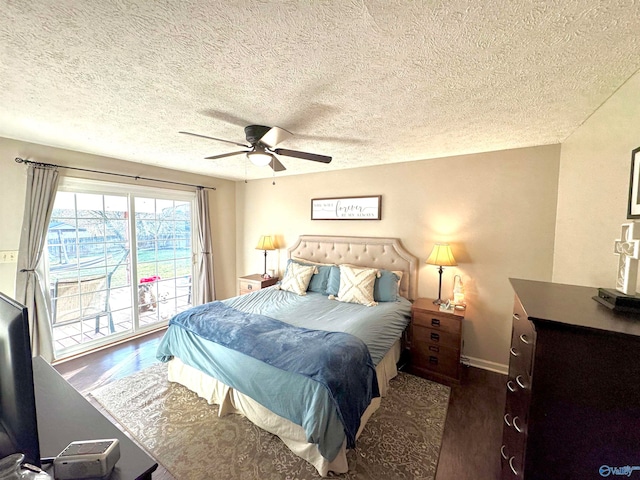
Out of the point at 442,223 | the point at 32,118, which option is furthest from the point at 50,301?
the point at 442,223

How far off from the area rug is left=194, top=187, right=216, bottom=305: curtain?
1.77 meters

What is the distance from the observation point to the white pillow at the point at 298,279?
329 centimetres

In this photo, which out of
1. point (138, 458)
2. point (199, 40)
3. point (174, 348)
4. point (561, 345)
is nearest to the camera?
point (138, 458)

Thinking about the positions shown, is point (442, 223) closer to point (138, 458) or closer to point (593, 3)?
point (593, 3)

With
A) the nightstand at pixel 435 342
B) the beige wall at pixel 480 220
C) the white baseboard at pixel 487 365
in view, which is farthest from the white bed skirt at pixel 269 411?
the beige wall at pixel 480 220

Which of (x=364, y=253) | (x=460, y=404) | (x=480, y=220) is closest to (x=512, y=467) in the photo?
(x=460, y=404)

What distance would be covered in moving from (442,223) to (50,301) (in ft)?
14.8

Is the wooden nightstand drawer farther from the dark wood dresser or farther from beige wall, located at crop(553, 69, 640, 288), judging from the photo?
the dark wood dresser

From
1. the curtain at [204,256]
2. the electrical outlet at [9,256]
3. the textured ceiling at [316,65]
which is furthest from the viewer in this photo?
the curtain at [204,256]

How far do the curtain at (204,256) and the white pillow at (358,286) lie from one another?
2.38m

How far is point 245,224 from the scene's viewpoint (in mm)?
4715

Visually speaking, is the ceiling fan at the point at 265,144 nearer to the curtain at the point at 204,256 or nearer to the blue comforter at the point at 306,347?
the blue comforter at the point at 306,347

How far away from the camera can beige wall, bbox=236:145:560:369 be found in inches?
98.2

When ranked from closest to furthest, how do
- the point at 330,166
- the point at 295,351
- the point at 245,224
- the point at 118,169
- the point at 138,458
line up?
1. the point at 138,458
2. the point at 295,351
3. the point at 118,169
4. the point at 330,166
5. the point at 245,224
